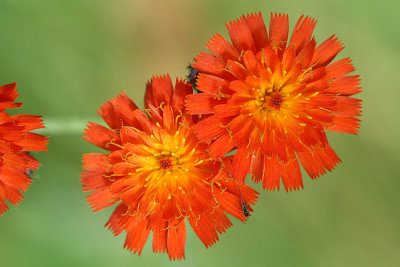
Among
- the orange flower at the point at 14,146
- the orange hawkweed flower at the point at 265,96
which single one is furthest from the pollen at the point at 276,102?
the orange flower at the point at 14,146

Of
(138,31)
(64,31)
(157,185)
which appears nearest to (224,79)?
(157,185)

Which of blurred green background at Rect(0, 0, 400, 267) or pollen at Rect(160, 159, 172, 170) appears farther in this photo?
blurred green background at Rect(0, 0, 400, 267)

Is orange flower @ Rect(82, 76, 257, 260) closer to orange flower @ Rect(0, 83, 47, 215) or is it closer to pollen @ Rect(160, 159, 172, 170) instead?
pollen @ Rect(160, 159, 172, 170)

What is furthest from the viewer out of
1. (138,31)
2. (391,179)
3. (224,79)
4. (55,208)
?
(391,179)

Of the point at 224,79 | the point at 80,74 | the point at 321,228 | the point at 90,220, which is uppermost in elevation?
the point at 80,74

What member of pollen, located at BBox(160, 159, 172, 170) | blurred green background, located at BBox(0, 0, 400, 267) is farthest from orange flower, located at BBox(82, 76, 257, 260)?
blurred green background, located at BBox(0, 0, 400, 267)

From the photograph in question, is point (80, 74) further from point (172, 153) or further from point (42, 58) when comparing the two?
point (172, 153)
